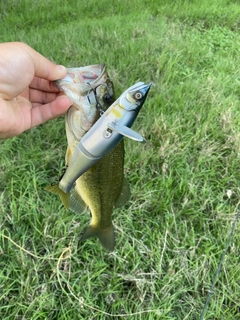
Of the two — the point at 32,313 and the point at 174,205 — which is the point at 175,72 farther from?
the point at 32,313

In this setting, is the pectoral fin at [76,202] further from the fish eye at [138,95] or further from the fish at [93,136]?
the fish eye at [138,95]

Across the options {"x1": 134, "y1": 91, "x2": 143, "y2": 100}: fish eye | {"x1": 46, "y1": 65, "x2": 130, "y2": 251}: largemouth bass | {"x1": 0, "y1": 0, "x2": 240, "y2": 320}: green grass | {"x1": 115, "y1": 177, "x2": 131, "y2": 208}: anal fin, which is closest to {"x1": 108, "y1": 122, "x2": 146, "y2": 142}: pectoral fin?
{"x1": 134, "y1": 91, "x2": 143, "y2": 100}: fish eye

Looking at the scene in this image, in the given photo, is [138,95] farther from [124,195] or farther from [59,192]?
[124,195]

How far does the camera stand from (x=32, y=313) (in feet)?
6.51

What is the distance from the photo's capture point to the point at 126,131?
1.12m

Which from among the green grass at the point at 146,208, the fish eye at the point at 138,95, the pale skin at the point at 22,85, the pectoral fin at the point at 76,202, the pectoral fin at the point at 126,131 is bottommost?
the green grass at the point at 146,208

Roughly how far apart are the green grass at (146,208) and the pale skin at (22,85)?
759 mm

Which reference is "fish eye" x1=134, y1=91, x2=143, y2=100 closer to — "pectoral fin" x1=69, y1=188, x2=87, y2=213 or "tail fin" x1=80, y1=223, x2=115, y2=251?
"pectoral fin" x1=69, y1=188, x2=87, y2=213

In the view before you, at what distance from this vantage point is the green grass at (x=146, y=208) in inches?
82.4

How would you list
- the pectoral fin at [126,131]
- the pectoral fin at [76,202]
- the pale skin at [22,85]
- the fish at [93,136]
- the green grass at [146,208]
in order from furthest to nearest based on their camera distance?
the green grass at [146,208]
the pectoral fin at [76,202]
the pale skin at [22,85]
the fish at [93,136]
the pectoral fin at [126,131]

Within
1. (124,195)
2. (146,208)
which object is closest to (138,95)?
(124,195)

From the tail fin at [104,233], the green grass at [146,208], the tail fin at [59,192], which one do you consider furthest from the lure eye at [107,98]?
the green grass at [146,208]

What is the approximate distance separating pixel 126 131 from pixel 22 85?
762mm

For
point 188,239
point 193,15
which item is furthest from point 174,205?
point 193,15
